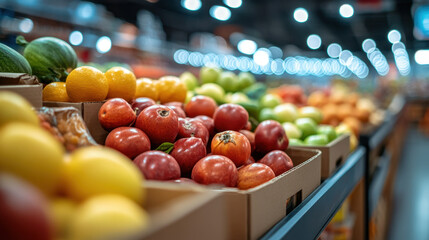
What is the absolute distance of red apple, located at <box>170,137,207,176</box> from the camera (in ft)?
4.20

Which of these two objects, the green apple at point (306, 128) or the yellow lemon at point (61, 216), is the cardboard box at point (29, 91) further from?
the green apple at point (306, 128)

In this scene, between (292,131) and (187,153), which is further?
(292,131)

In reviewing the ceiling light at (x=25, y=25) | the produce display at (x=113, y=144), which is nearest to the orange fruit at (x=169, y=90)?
the produce display at (x=113, y=144)

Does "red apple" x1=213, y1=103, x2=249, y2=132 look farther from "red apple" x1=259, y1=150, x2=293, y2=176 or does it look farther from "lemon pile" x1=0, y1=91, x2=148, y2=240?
"lemon pile" x1=0, y1=91, x2=148, y2=240

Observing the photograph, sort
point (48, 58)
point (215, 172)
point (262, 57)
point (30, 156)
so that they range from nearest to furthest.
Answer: point (30, 156)
point (215, 172)
point (48, 58)
point (262, 57)

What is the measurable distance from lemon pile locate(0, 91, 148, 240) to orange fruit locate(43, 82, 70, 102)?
0.74 meters

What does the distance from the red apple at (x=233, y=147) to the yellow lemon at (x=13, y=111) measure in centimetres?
73

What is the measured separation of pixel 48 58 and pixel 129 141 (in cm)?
55

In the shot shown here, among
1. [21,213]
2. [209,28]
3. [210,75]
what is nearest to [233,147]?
[21,213]

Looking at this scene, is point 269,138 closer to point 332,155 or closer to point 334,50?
point 332,155

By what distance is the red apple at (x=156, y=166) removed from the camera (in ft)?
3.50

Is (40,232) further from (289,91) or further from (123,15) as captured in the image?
(123,15)

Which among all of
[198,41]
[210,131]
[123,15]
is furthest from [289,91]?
[198,41]

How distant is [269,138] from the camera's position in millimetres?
1563
